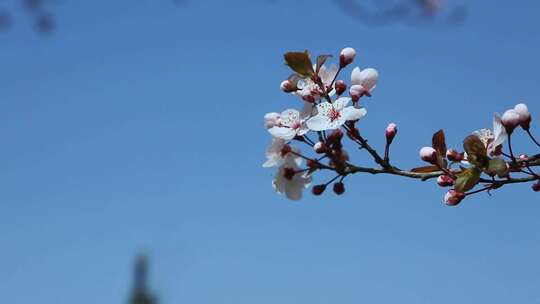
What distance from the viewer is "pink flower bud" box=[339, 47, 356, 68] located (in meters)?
1.16

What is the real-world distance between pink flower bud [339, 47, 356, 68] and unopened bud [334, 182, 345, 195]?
0.21 meters

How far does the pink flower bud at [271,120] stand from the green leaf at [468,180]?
0.94ft

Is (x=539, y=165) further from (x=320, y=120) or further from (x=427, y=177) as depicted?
(x=320, y=120)

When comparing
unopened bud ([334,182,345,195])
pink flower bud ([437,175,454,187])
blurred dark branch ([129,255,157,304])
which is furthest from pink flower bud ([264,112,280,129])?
blurred dark branch ([129,255,157,304])

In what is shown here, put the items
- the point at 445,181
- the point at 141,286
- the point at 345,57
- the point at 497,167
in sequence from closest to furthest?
the point at 497,167, the point at 445,181, the point at 345,57, the point at 141,286

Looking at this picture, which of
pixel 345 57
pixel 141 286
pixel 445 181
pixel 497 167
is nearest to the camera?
pixel 497 167

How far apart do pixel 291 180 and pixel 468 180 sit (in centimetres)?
27

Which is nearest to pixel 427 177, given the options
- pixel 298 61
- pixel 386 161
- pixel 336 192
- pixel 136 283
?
pixel 386 161

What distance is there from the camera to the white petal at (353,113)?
1014 mm

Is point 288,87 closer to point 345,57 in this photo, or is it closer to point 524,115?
point 345,57

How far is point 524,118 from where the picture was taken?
3.26 feet

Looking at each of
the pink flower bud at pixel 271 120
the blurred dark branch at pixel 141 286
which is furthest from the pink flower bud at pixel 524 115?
the blurred dark branch at pixel 141 286

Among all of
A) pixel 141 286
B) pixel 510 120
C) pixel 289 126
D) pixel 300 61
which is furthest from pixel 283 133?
pixel 141 286

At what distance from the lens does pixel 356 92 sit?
3.50 feet
